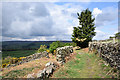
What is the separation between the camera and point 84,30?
2720 cm

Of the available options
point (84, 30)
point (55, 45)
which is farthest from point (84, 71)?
point (84, 30)

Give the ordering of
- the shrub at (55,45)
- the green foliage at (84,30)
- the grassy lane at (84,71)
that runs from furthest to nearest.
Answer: the green foliage at (84,30) < the shrub at (55,45) < the grassy lane at (84,71)

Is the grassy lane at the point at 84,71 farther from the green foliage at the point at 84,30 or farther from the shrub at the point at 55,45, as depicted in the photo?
the green foliage at the point at 84,30

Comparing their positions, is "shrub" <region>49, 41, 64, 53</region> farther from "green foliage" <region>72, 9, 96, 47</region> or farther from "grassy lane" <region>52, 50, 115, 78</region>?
"grassy lane" <region>52, 50, 115, 78</region>

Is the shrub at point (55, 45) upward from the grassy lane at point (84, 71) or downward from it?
upward

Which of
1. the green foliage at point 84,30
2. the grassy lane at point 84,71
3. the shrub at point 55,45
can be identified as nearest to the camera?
the grassy lane at point 84,71

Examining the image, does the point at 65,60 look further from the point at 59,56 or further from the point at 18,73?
the point at 18,73

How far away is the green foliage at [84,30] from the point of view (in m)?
26.3

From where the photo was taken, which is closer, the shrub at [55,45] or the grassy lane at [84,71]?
the grassy lane at [84,71]

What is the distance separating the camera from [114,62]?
31.2 ft

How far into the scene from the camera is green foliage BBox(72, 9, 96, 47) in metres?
26.3

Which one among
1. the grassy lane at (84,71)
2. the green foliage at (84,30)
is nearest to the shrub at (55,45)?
the green foliage at (84,30)

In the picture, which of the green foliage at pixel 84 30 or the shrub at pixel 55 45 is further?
the green foliage at pixel 84 30

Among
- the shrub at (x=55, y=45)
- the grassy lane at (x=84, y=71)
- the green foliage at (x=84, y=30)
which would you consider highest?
the green foliage at (x=84, y=30)
